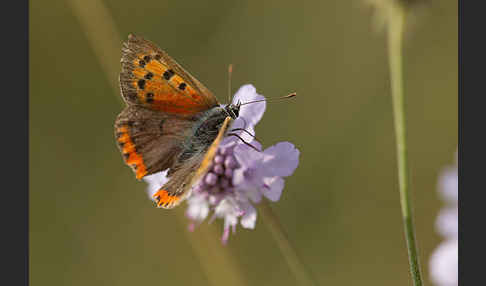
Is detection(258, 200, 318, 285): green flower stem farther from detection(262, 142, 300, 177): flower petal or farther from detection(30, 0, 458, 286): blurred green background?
detection(30, 0, 458, 286): blurred green background

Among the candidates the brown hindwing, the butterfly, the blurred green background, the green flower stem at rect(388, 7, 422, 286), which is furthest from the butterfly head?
the blurred green background

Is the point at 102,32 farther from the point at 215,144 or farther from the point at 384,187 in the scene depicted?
the point at 384,187

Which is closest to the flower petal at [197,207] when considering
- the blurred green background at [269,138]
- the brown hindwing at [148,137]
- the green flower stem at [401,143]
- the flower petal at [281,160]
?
the brown hindwing at [148,137]

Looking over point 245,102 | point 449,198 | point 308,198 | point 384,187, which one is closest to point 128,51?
point 245,102

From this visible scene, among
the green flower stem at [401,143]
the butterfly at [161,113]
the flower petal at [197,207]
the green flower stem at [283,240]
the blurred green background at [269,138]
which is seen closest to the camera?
the green flower stem at [401,143]

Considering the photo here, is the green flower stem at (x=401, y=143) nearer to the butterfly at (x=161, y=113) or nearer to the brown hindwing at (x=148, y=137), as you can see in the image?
the butterfly at (x=161, y=113)

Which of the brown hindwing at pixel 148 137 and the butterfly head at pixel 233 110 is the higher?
the butterfly head at pixel 233 110

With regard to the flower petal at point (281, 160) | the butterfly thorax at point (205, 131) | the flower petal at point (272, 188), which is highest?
the butterfly thorax at point (205, 131)
